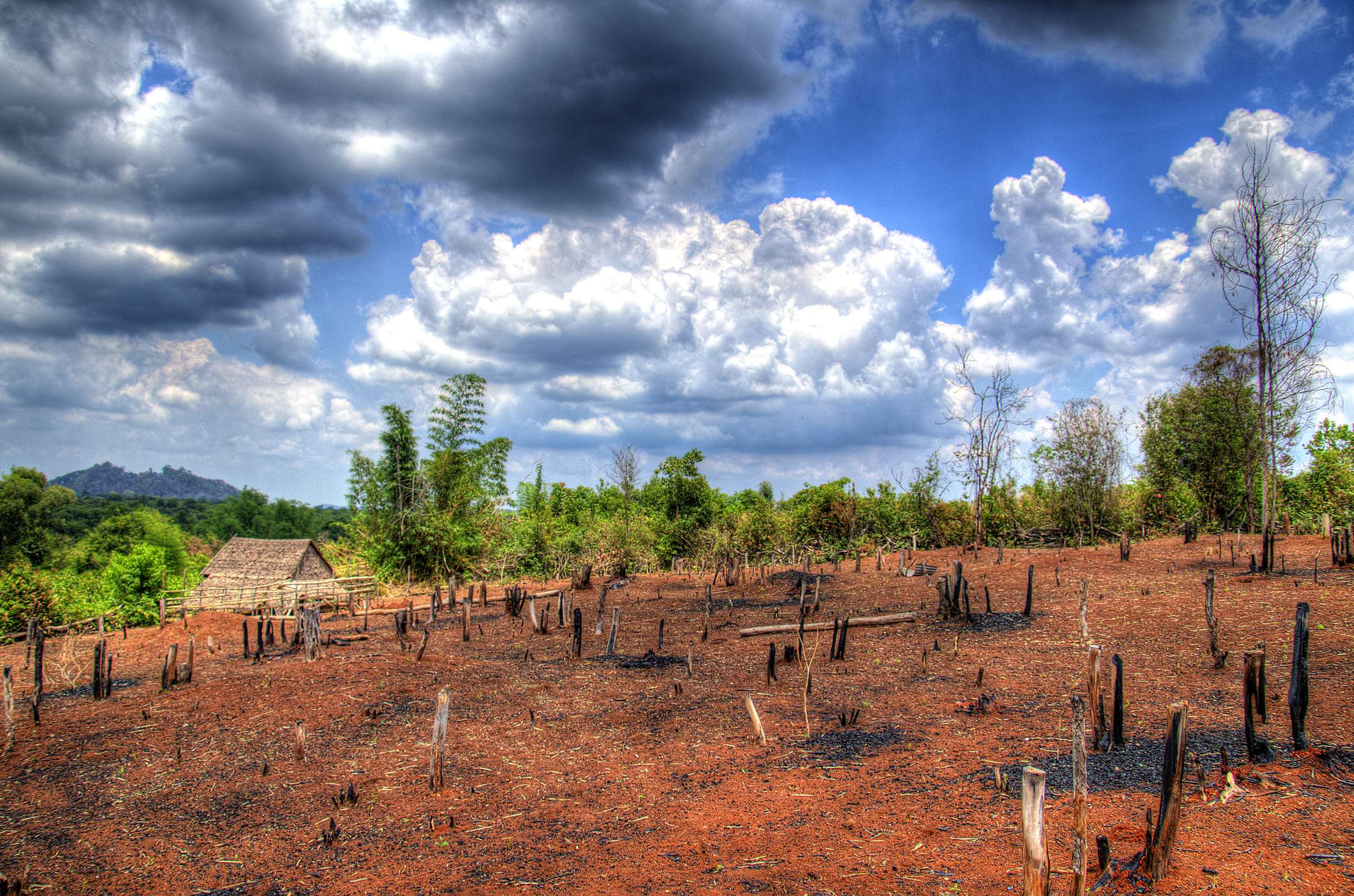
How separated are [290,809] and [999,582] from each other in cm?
1785

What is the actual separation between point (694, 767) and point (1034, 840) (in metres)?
4.90

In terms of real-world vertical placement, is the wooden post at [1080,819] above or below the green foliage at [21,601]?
above

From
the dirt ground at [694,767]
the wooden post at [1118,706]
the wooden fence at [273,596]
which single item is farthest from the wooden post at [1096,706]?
the wooden fence at [273,596]

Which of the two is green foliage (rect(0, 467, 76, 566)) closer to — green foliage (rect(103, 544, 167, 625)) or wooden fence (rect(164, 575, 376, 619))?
green foliage (rect(103, 544, 167, 625))

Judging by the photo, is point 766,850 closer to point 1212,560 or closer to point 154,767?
point 154,767

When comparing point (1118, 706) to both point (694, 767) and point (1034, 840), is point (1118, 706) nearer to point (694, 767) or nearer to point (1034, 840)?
point (1034, 840)

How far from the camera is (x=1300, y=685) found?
19.8ft

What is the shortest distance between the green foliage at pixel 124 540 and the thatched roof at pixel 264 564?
18.2 meters

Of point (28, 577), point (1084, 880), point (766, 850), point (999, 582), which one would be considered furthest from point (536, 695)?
point (28, 577)

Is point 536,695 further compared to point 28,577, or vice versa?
point 28,577

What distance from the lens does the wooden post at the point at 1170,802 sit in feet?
14.4

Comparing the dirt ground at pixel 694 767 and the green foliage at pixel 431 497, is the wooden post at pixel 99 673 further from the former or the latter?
the green foliage at pixel 431 497

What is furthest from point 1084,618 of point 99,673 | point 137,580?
point 137,580

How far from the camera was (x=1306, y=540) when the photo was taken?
18828mm
